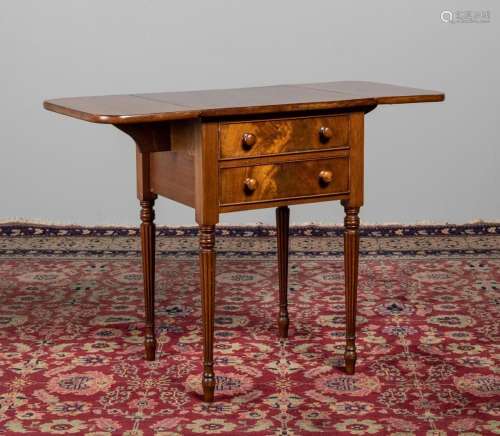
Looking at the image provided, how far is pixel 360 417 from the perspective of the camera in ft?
12.5

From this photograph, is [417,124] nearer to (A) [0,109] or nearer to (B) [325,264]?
(B) [325,264]

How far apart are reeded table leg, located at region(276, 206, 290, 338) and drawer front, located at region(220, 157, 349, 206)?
1.92 feet

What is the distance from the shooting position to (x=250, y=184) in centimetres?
383

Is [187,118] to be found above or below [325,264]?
above

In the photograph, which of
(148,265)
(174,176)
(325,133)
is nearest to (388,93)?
(325,133)

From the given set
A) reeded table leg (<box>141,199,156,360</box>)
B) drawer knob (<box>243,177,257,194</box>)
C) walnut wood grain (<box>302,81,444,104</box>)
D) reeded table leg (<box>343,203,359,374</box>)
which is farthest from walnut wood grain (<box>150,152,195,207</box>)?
walnut wood grain (<box>302,81,444,104</box>)

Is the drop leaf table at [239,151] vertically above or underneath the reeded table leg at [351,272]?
above

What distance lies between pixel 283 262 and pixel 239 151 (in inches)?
39.8

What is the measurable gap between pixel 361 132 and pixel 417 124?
3071 millimetres

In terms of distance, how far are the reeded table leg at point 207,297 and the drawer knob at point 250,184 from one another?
0.64 ft

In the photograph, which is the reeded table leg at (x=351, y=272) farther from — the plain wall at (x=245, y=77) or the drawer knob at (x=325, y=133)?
the plain wall at (x=245, y=77)

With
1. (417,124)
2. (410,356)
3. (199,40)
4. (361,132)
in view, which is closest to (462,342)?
(410,356)

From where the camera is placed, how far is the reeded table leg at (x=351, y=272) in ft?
13.5

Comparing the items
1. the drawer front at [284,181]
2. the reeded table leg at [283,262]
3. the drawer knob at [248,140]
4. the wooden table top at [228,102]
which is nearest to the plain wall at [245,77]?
the reeded table leg at [283,262]
